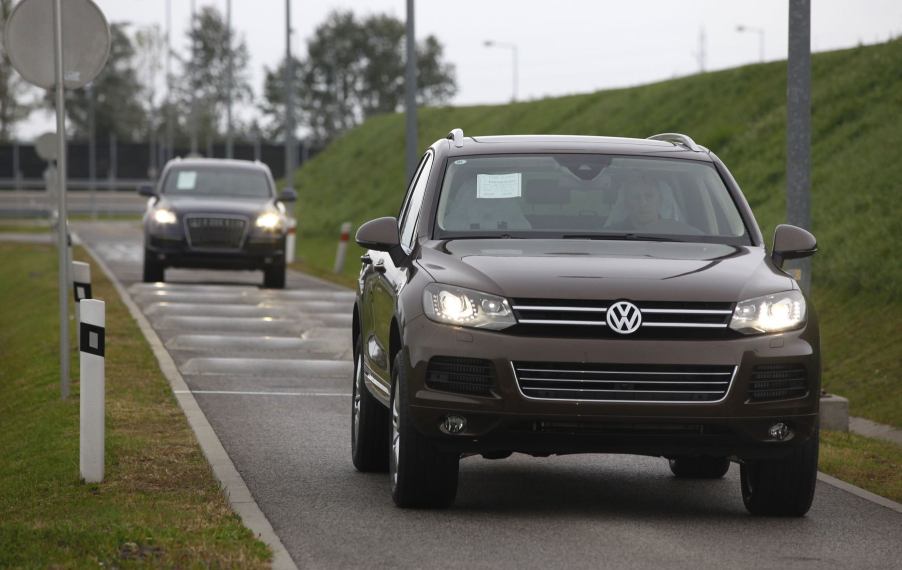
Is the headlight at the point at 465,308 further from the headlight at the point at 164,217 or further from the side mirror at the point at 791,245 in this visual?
the headlight at the point at 164,217

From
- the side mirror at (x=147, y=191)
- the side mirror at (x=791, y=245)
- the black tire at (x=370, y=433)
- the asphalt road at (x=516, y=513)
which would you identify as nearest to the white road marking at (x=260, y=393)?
the asphalt road at (x=516, y=513)

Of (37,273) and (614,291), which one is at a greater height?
(614,291)

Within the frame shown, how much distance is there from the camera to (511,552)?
24.7 ft

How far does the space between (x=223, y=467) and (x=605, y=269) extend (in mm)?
2724

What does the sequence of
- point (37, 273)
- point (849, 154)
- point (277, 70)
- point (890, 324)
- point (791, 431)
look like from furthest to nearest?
point (277, 70) → point (37, 273) → point (849, 154) → point (890, 324) → point (791, 431)

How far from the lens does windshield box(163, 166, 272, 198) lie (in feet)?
88.9

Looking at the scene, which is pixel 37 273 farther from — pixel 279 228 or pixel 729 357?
pixel 729 357

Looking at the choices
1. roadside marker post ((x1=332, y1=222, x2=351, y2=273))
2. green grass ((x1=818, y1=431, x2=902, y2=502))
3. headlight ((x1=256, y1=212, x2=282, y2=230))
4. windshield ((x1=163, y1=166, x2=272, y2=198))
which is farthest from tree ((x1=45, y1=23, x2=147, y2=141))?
green grass ((x1=818, y1=431, x2=902, y2=502))

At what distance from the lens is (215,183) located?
2725cm

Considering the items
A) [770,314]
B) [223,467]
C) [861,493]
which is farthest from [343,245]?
[770,314]

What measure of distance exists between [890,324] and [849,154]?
24.6ft

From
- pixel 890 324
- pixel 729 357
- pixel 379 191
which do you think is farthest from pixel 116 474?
pixel 379 191

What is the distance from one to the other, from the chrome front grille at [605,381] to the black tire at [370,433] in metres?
2.03

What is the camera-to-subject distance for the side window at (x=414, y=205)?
371 inches
